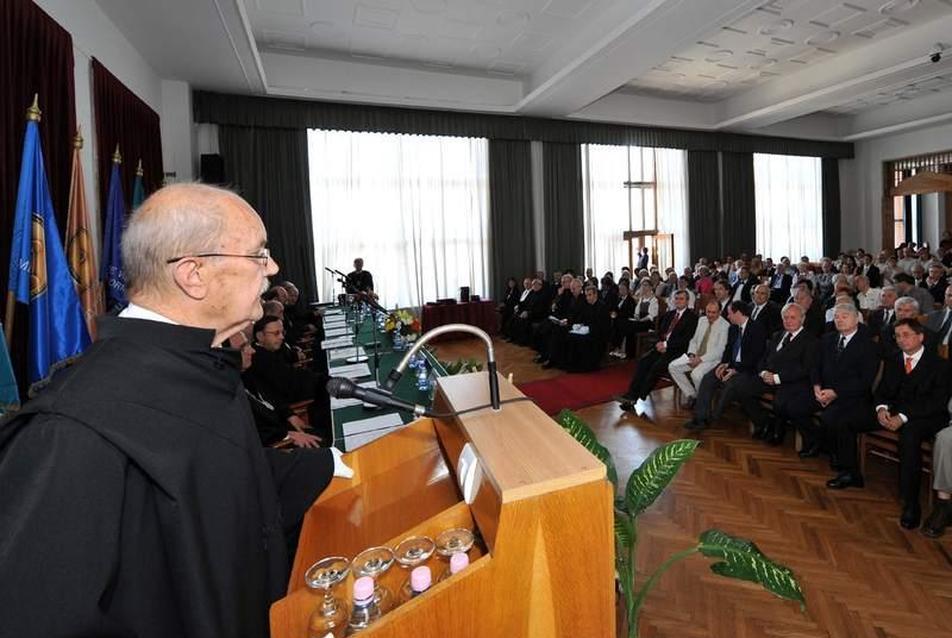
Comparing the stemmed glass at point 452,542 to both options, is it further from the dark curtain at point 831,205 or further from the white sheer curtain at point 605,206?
the dark curtain at point 831,205

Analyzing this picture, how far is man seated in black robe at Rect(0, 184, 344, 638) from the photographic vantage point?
687 millimetres

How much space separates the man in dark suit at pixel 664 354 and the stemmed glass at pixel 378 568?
4.40m

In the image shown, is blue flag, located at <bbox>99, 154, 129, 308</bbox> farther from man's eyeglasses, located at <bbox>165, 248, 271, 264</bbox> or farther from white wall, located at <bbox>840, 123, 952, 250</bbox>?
white wall, located at <bbox>840, 123, 952, 250</bbox>

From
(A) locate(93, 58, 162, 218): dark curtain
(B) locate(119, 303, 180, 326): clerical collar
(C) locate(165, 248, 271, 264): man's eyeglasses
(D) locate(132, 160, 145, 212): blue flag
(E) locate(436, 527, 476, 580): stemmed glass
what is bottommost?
(E) locate(436, 527, 476, 580): stemmed glass

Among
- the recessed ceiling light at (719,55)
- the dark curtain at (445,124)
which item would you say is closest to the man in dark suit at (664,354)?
the recessed ceiling light at (719,55)

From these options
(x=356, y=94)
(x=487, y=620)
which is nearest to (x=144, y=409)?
(x=487, y=620)

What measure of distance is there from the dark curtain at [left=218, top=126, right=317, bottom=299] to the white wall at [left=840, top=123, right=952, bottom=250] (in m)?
13.8

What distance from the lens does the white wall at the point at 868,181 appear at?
1241 centimetres

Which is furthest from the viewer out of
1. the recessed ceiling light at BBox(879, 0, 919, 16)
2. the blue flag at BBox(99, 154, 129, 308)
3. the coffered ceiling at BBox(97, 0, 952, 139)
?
the recessed ceiling light at BBox(879, 0, 919, 16)

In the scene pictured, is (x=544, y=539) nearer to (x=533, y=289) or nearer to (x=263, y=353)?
(x=263, y=353)

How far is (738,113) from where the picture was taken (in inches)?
424

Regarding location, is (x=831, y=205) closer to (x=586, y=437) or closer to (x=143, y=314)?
(x=586, y=437)

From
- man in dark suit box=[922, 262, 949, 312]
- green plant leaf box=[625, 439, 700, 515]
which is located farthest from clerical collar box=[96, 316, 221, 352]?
man in dark suit box=[922, 262, 949, 312]

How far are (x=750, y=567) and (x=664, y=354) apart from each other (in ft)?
13.2
